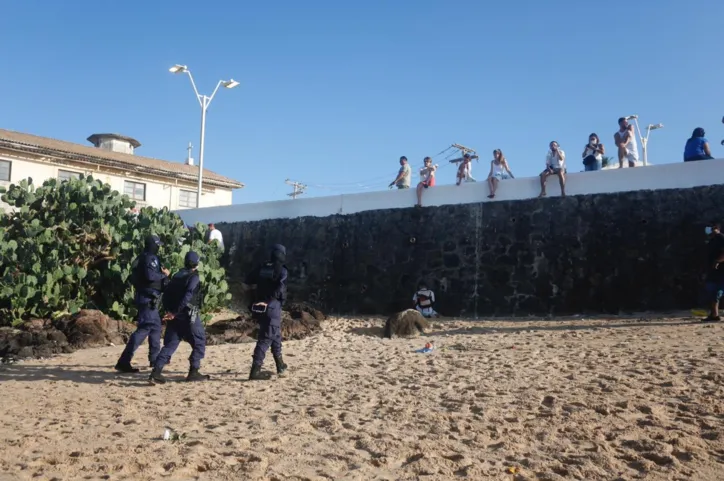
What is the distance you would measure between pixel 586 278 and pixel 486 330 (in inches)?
98.9

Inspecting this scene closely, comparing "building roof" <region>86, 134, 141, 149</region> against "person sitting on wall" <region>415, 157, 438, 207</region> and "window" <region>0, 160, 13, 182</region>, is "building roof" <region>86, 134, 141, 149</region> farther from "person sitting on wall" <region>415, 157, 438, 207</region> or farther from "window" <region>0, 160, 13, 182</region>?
"person sitting on wall" <region>415, 157, 438, 207</region>

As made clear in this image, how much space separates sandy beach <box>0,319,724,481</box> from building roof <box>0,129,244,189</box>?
19.0 meters

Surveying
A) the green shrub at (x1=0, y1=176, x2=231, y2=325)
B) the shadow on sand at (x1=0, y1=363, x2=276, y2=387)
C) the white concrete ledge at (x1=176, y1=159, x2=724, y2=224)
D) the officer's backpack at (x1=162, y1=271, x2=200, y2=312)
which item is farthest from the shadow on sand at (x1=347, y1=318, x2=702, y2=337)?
the officer's backpack at (x1=162, y1=271, x2=200, y2=312)

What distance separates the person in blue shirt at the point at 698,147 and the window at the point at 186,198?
76.5ft

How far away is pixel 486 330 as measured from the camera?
1037 cm

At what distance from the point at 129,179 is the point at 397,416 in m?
25.0

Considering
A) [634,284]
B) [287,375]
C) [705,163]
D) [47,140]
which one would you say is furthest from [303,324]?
[47,140]

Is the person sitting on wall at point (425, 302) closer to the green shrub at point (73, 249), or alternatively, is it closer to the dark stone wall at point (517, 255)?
the dark stone wall at point (517, 255)

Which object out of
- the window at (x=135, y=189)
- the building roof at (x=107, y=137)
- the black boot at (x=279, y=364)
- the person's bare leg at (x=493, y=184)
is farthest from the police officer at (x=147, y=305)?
the building roof at (x=107, y=137)

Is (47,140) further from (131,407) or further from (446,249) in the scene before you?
(131,407)

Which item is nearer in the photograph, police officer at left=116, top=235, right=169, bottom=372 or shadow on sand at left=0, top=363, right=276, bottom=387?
shadow on sand at left=0, top=363, right=276, bottom=387

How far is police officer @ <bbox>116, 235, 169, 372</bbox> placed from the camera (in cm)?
739

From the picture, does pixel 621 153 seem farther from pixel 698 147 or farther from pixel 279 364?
pixel 279 364

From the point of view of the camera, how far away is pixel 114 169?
87.3 feet
